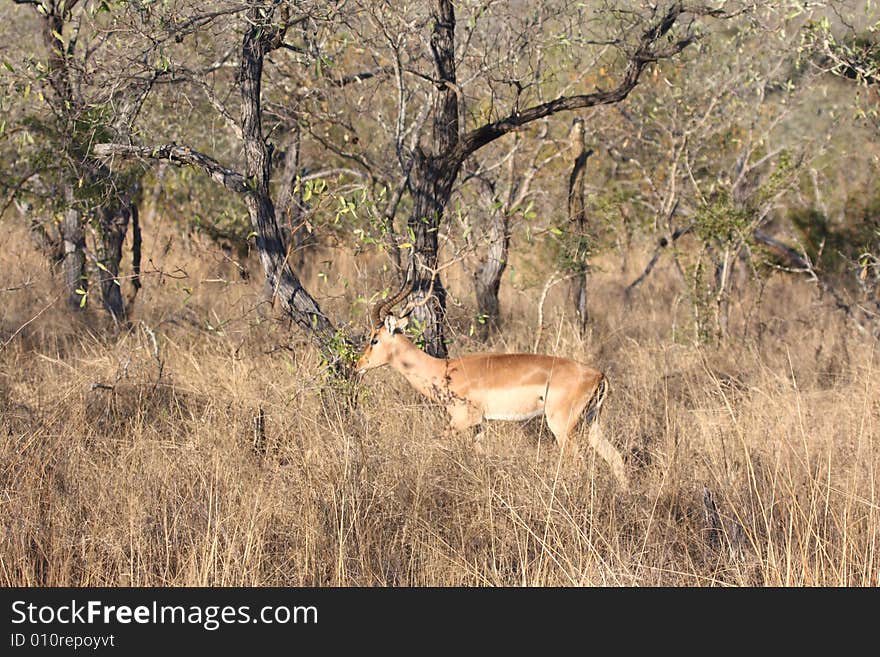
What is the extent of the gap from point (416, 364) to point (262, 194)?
1.46 metres

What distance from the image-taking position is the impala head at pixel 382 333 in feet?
20.4

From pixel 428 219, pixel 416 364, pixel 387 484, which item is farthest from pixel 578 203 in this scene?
pixel 387 484

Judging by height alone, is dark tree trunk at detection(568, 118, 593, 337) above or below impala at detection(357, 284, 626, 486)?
above

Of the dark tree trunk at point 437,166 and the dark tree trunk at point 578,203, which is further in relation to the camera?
the dark tree trunk at point 578,203

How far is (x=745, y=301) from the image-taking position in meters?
11.3

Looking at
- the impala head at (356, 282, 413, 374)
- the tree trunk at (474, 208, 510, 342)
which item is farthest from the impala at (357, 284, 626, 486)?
the tree trunk at (474, 208, 510, 342)

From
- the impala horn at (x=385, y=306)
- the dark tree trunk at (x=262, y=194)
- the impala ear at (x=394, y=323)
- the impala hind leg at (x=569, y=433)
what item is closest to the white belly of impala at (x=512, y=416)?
the impala hind leg at (x=569, y=433)

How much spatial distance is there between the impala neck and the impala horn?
0.20 meters

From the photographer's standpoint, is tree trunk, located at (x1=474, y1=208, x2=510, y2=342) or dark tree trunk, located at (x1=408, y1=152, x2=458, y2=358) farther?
tree trunk, located at (x1=474, y1=208, x2=510, y2=342)

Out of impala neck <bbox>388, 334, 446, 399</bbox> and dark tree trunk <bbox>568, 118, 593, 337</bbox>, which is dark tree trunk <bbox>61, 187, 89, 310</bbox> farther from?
dark tree trunk <bbox>568, 118, 593, 337</bbox>

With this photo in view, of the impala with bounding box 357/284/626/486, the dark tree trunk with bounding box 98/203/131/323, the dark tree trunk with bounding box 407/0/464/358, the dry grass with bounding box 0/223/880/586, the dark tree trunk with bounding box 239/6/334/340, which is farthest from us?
the dark tree trunk with bounding box 98/203/131/323

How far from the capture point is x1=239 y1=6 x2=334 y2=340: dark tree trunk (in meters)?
6.28

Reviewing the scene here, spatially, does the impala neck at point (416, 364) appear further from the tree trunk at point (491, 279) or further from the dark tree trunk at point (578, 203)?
the tree trunk at point (491, 279)

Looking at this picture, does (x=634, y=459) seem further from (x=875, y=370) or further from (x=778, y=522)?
(x=875, y=370)
